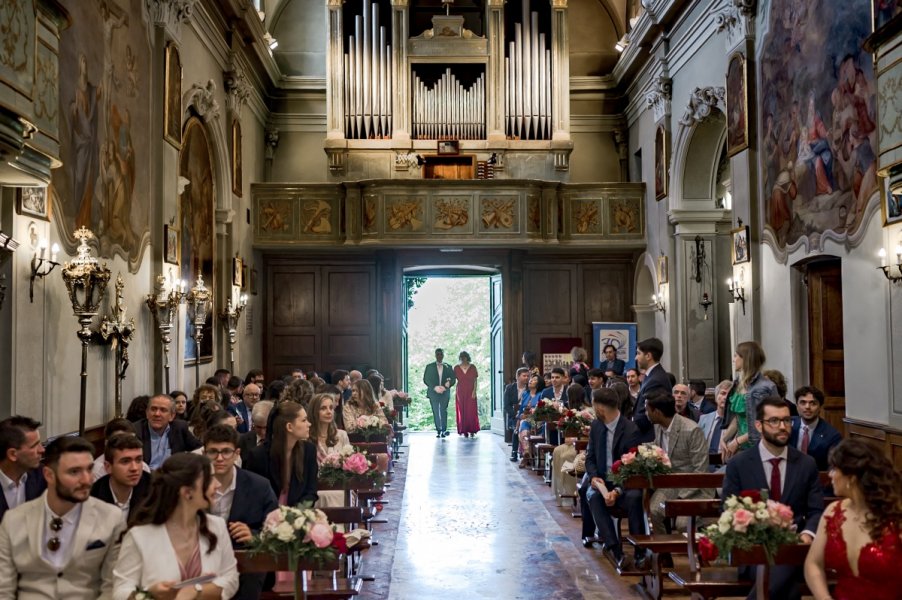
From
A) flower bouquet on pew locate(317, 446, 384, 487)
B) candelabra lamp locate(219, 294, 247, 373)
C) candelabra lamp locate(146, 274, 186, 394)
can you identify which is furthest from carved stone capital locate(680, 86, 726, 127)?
flower bouquet on pew locate(317, 446, 384, 487)

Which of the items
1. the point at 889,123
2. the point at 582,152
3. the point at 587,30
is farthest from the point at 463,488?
the point at 587,30

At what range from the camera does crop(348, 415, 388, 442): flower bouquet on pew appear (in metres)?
11.1

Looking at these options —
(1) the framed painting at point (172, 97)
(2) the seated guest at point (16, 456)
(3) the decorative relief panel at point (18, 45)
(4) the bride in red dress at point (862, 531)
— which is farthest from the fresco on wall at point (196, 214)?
(4) the bride in red dress at point (862, 531)

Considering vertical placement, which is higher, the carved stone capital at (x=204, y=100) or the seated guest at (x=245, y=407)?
the carved stone capital at (x=204, y=100)

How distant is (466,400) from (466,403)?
0.21ft

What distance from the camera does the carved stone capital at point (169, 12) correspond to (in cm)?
1185

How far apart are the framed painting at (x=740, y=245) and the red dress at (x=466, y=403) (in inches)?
305

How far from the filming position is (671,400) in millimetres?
8211

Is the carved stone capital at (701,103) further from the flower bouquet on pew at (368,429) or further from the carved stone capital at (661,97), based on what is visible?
the flower bouquet on pew at (368,429)

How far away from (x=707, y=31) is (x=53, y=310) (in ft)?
34.4

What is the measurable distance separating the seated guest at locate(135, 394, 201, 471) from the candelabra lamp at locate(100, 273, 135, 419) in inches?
91.5

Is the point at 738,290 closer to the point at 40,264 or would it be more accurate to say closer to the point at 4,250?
the point at 40,264

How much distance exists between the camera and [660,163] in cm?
1731

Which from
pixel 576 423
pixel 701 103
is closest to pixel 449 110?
pixel 701 103
